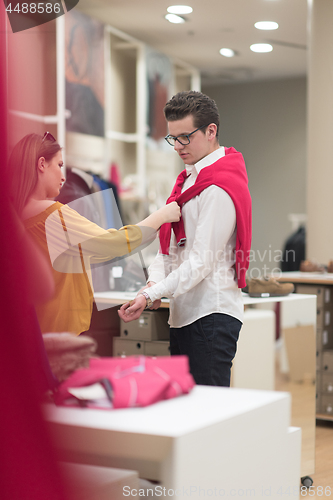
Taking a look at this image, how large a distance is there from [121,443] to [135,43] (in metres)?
4.93

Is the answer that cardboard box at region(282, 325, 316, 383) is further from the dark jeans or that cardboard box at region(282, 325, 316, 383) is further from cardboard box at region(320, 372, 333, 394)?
the dark jeans

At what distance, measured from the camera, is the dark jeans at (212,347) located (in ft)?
5.11

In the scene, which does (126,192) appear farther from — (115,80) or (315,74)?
(315,74)

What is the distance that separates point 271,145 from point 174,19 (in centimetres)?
263

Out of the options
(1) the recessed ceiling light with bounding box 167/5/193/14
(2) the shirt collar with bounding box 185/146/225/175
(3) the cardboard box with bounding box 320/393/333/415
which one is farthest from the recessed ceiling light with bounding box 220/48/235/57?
(2) the shirt collar with bounding box 185/146/225/175

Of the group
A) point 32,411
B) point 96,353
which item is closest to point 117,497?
point 96,353

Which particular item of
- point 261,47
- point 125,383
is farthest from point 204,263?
point 261,47

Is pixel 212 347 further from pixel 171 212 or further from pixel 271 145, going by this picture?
pixel 271 145

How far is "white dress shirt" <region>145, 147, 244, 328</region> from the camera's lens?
1.51 m

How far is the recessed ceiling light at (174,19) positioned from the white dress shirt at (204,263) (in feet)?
12.1

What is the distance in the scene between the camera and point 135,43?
5.28 m

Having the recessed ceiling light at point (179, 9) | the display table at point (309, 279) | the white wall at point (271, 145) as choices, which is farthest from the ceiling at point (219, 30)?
the display table at point (309, 279)

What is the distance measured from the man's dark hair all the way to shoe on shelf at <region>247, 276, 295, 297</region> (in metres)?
0.91

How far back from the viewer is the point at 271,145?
722cm
